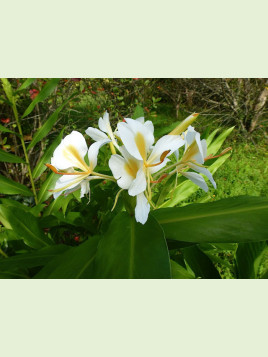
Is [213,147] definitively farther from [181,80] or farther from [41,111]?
[181,80]

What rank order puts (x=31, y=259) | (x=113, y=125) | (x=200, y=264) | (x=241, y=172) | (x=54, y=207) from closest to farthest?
(x=31, y=259), (x=200, y=264), (x=54, y=207), (x=113, y=125), (x=241, y=172)

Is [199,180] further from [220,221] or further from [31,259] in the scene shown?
[31,259]

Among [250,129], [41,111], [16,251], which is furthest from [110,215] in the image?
[250,129]

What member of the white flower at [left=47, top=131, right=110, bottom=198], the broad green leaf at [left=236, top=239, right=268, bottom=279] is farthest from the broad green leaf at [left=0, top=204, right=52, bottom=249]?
the broad green leaf at [left=236, top=239, right=268, bottom=279]

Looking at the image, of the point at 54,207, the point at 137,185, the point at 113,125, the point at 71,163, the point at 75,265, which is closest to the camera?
the point at 137,185

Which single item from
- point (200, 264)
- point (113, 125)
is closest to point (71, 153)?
point (200, 264)

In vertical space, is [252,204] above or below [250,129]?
above
